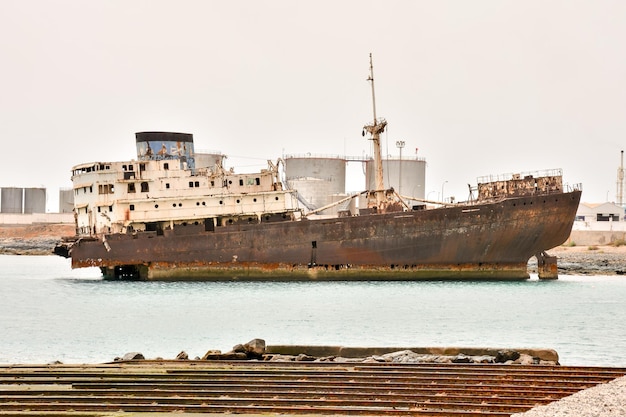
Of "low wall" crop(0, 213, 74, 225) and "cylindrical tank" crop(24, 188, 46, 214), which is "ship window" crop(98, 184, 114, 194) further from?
"cylindrical tank" crop(24, 188, 46, 214)

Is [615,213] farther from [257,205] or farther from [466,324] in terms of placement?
[466,324]

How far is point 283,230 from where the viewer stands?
1404 inches

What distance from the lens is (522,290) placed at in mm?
32344

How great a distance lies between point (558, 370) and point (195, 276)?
26.3 meters

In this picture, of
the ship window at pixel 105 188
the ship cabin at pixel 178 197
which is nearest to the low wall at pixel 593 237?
the ship cabin at pixel 178 197

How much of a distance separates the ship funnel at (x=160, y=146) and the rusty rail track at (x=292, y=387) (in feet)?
90.9

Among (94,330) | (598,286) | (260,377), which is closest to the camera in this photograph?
(260,377)

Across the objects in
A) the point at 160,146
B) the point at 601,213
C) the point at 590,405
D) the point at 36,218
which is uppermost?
the point at 160,146

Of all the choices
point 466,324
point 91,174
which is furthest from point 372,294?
point 91,174

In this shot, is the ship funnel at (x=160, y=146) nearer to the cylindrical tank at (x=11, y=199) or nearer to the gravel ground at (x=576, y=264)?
the gravel ground at (x=576, y=264)

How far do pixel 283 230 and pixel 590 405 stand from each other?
2783 centimetres

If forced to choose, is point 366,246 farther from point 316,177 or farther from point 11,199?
point 11,199

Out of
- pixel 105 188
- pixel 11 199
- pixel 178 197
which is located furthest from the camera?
pixel 11 199

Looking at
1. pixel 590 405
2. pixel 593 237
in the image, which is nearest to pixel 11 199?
pixel 593 237
